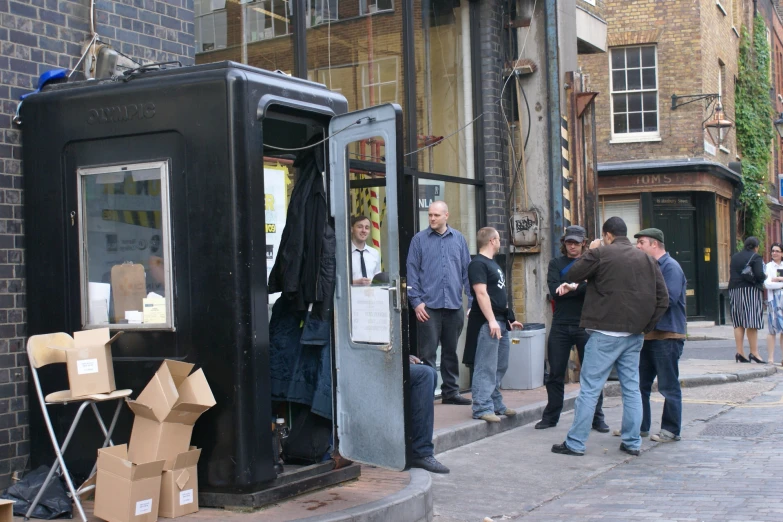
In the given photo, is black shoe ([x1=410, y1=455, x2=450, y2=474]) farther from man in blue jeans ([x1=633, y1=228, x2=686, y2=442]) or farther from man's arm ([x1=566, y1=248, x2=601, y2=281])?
man in blue jeans ([x1=633, y1=228, x2=686, y2=442])

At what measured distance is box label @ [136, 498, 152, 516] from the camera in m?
5.02

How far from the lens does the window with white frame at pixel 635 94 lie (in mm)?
23016

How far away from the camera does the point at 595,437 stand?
8.67m

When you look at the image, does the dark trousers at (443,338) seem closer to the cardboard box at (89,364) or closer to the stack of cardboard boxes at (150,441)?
the stack of cardboard boxes at (150,441)

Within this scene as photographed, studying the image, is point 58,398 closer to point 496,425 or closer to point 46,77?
point 46,77

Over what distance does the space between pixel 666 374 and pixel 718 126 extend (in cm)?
1577

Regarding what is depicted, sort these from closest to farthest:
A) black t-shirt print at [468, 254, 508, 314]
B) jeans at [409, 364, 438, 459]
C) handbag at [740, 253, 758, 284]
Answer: jeans at [409, 364, 438, 459] → black t-shirt print at [468, 254, 508, 314] → handbag at [740, 253, 758, 284]

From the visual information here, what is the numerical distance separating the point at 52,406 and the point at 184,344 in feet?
3.35

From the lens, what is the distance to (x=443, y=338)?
9258 mm

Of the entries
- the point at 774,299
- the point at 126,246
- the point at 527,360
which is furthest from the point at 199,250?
A: the point at 774,299

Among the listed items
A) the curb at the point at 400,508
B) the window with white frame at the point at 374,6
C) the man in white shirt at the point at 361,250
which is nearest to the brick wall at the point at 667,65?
the window with white frame at the point at 374,6

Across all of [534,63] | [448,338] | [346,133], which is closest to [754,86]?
[534,63]

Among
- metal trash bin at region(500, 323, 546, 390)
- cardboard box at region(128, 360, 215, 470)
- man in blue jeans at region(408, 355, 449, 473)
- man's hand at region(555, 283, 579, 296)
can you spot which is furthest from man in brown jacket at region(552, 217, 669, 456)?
cardboard box at region(128, 360, 215, 470)

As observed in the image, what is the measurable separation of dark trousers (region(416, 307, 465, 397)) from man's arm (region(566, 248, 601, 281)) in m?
1.66
